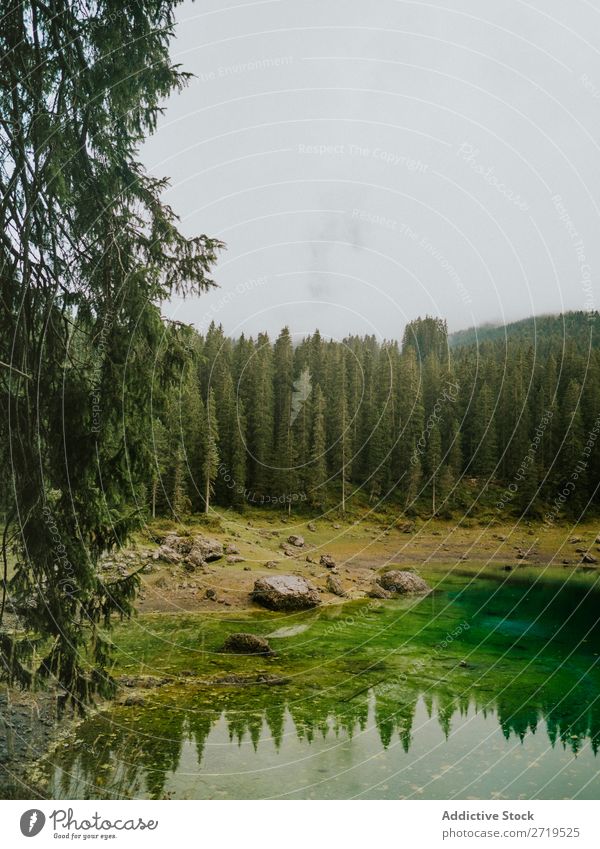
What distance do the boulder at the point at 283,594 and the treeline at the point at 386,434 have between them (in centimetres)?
1506

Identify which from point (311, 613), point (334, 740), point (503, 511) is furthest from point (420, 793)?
point (503, 511)

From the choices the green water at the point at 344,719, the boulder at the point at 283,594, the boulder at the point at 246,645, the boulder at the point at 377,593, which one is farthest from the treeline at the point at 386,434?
the green water at the point at 344,719

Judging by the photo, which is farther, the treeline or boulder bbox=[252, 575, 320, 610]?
the treeline

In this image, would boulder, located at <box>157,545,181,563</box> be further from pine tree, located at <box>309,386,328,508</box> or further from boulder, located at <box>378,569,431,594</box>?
pine tree, located at <box>309,386,328,508</box>

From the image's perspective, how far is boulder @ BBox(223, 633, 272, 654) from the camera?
13.5 meters

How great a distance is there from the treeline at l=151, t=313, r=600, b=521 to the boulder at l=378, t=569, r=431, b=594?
14.7 meters

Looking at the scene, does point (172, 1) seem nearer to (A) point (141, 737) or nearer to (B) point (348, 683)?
(A) point (141, 737)

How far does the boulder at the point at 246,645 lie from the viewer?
13.5 m

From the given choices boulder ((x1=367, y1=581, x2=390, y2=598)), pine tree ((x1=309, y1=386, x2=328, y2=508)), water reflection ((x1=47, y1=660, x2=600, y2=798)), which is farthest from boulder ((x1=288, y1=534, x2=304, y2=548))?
water reflection ((x1=47, y1=660, x2=600, y2=798))

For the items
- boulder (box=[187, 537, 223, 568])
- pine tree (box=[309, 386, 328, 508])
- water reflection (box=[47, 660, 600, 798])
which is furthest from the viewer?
pine tree (box=[309, 386, 328, 508])

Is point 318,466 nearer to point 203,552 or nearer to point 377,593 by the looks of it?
point 203,552

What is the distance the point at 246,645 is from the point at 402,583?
11797 millimetres

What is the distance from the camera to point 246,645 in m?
13.5

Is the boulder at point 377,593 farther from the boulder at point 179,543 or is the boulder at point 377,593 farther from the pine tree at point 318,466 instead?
the pine tree at point 318,466
